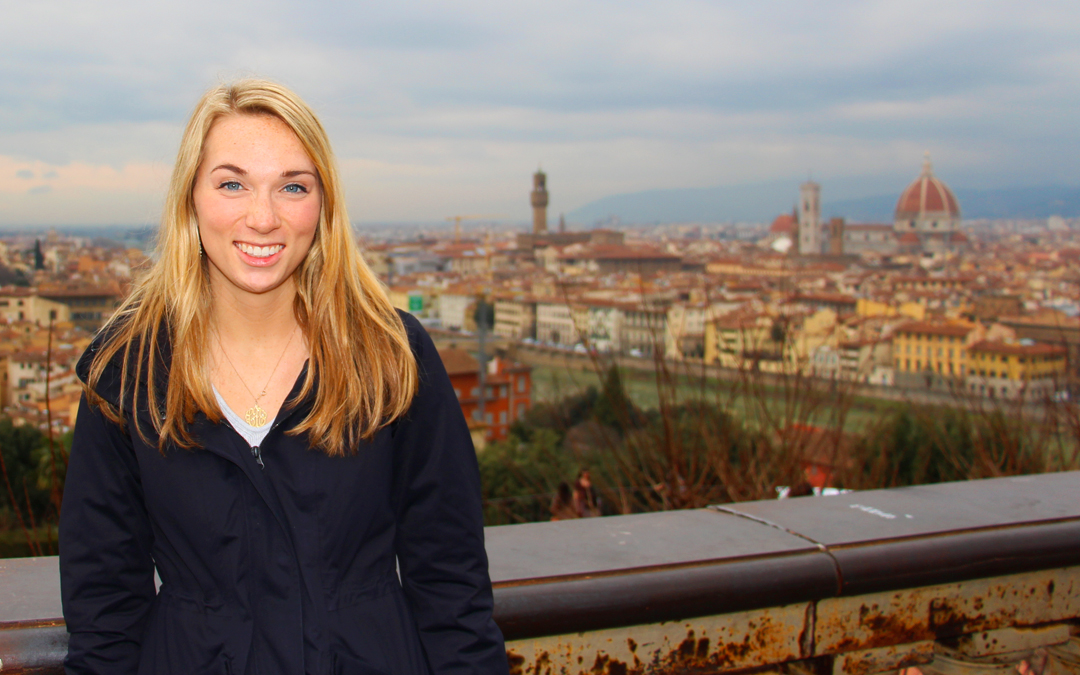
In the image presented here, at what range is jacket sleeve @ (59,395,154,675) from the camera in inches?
23.4

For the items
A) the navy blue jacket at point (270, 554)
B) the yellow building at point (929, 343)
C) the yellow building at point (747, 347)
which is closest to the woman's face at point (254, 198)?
the navy blue jacket at point (270, 554)

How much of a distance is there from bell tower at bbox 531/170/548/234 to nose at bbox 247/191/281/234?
252ft

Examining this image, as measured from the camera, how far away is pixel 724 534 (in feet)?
2.78

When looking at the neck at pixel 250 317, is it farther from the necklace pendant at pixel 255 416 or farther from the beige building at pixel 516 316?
the beige building at pixel 516 316

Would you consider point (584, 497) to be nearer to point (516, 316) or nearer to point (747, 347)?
point (747, 347)

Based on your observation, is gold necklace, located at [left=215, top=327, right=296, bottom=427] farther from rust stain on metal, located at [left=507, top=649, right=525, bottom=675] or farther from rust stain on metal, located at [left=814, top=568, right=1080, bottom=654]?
rust stain on metal, located at [left=814, top=568, right=1080, bottom=654]

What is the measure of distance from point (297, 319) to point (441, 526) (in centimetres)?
19

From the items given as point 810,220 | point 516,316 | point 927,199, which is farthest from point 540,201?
point 516,316

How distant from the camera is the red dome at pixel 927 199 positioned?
2911 inches

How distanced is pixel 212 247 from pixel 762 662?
56cm

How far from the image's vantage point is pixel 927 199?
74125mm

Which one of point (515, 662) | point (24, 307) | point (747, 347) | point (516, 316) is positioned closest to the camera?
point (515, 662)

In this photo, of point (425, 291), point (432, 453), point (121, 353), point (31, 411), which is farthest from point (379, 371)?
point (425, 291)

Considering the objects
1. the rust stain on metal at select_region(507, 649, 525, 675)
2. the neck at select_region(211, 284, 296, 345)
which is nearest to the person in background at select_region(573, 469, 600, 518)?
the rust stain on metal at select_region(507, 649, 525, 675)
